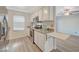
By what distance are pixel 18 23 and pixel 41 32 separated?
16.8 inches

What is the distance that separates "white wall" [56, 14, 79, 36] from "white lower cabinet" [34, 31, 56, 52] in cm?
23

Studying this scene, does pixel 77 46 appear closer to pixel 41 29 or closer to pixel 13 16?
pixel 41 29

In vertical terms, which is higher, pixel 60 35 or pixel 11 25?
pixel 11 25

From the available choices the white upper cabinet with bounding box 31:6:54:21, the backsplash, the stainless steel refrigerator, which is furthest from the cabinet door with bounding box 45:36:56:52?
the stainless steel refrigerator

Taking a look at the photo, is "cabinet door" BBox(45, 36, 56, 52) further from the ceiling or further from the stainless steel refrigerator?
the stainless steel refrigerator

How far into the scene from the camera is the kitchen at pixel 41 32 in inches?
53.6

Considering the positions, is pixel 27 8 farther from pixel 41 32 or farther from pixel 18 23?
pixel 41 32

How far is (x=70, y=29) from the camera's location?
4.47 feet

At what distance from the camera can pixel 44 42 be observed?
1417mm

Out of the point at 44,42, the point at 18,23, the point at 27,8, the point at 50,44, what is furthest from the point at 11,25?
the point at 50,44

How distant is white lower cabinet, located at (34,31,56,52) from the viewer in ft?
4.57

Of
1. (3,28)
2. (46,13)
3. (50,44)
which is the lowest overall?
(50,44)
